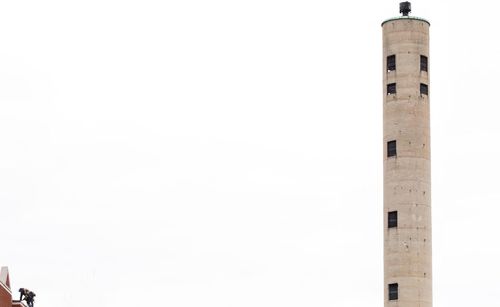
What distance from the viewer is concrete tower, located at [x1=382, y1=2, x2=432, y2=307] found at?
4523 inches

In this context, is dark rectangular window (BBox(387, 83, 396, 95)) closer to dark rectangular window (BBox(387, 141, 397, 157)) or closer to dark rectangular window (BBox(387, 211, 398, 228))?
dark rectangular window (BBox(387, 141, 397, 157))

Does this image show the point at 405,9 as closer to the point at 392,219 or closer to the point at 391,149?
the point at 391,149

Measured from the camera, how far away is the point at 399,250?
115 metres

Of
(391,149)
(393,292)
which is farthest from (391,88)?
(393,292)

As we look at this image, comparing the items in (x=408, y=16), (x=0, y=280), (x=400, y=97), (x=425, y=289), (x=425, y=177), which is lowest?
(x=0, y=280)

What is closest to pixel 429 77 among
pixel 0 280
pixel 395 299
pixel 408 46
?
pixel 408 46

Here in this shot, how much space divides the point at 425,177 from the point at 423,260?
806 centimetres

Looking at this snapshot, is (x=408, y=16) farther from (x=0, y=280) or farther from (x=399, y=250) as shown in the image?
(x=0, y=280)

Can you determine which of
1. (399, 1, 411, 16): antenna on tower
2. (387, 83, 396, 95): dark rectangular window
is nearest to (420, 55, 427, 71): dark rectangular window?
(387, 83, 396, 95): dark rectangular window

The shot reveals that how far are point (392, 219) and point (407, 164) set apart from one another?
548cm

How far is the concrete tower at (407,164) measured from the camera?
377 feet

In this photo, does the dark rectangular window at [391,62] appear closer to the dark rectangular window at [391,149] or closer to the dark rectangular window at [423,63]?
the dark rectangular window at [423,63]

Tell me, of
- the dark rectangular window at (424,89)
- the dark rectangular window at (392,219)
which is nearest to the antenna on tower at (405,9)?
the dark rectangular window at (424,89)

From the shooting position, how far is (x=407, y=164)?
11681 centimetres
